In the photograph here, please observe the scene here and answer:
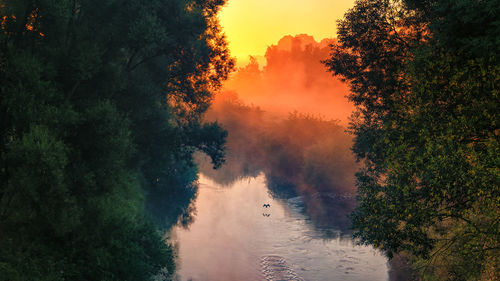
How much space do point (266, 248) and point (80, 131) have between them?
2123cm

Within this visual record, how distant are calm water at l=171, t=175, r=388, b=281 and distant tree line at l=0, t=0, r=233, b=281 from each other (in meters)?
5.97

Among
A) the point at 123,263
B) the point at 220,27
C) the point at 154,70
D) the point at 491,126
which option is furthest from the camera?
the point at 220,27

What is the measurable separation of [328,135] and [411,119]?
47436 millimetres

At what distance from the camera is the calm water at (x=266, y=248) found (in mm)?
28438

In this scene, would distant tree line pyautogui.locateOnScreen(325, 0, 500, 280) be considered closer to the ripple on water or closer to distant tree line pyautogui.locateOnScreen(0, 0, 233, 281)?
the ripple on water

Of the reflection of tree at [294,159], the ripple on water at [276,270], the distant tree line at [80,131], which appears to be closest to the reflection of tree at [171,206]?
the distant tree line at [80,131]

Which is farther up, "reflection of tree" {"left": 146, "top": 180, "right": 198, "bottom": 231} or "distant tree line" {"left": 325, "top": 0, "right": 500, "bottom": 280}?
"distant tree line" {"left": 325, "top": 0, "right": 500, "bottom": 280}

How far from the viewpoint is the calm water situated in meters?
28.4

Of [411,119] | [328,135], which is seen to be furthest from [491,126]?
[328,135]

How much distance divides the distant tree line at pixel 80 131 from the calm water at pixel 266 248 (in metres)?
5.97

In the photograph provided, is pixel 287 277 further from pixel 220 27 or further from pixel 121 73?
pixel 220 27

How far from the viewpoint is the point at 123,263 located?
59.3ft

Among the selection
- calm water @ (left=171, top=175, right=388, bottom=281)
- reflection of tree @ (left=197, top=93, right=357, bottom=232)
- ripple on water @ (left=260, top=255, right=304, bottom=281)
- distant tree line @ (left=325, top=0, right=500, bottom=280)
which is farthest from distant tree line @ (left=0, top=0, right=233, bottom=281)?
reflection of tree @ (left=197, top=93, right=357, bottom=232)

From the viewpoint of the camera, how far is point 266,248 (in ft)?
110
